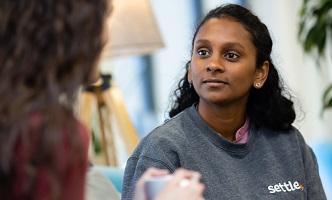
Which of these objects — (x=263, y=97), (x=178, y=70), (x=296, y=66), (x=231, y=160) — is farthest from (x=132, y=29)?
(x=296, y=66)

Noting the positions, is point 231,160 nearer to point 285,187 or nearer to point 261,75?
point 285,187

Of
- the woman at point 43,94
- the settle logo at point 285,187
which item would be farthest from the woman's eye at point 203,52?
the woman at point 43,94

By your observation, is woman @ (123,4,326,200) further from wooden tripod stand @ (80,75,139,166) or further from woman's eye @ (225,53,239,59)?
wooden tripod stand @ (80,75,139,166)

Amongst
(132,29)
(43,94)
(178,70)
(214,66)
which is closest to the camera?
(43,94)

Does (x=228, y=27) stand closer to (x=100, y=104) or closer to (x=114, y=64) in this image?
(x=100, y=104)

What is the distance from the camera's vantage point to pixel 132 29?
2.67m

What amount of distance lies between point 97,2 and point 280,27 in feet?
13.9

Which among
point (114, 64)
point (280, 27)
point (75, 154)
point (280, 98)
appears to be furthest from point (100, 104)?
point (280, 27)

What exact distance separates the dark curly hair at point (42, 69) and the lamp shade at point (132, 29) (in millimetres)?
1675

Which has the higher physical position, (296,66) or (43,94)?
(43,94)

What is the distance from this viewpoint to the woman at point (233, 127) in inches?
65.6

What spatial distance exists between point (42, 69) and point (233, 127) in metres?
1.02

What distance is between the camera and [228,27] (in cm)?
179

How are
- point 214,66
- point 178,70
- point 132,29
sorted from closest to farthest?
1. point 214,66
2. point 132,29
3. point 178,70
